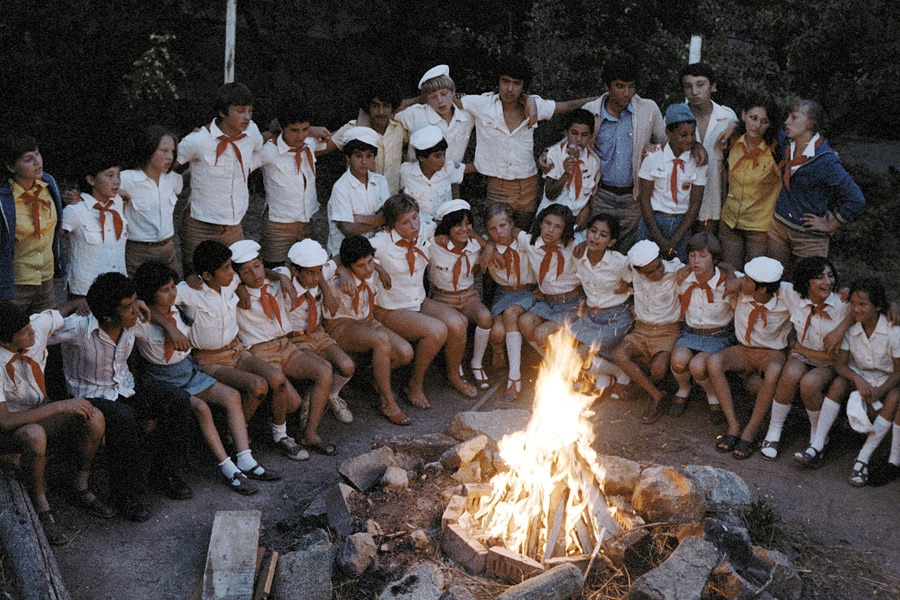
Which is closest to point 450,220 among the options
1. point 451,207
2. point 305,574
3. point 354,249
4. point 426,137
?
point 451,207

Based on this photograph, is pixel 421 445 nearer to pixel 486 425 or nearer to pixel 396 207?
pixel 486 425

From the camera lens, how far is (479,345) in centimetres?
749

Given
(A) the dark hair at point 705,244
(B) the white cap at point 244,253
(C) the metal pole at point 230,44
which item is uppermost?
(C) the metal pole at point 230,44

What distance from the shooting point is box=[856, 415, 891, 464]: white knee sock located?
604cm

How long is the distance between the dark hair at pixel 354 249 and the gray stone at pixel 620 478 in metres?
2.28

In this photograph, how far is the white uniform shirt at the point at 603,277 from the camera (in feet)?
23.3

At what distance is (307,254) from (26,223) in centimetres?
181

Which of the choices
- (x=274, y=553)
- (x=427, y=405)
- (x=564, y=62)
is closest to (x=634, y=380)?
(x=427, y=405)

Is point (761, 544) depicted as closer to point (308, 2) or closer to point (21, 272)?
point (21, 272)

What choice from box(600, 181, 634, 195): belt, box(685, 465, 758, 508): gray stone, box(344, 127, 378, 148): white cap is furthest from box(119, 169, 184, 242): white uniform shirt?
box(685, 465, 758, 508): gray stone

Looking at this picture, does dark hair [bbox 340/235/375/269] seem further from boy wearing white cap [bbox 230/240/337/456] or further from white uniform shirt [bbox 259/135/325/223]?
white uniform shirt [bbox 259/135/325/223]

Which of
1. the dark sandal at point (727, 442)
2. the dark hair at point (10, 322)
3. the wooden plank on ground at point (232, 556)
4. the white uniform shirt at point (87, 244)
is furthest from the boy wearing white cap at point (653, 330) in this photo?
A: the dark hair at point (10, 322)

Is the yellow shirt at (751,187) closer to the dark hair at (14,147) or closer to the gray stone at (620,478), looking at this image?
the gray stone at (620,478)

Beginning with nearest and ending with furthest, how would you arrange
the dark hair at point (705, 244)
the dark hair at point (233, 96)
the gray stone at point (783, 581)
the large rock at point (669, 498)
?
the gray stone at point (783, 581)
the large rock at point (669, 498)
the dark hair at point (233, 96)
the dark hair at point (705, 244)
